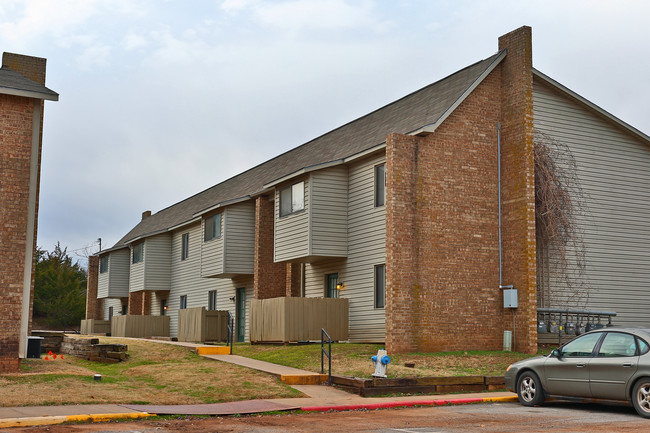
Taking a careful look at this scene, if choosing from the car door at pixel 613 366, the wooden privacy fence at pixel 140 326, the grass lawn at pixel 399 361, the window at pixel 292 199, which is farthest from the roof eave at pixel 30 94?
the wooden privacy fence at pixel 140 326

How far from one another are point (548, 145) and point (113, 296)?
3024cm

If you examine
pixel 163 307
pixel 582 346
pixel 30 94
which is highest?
pixel 30 94

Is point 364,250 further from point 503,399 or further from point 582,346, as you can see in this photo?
point 582,346

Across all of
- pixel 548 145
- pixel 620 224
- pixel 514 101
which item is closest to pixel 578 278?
pixel 620 224

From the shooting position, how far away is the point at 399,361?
19.2m

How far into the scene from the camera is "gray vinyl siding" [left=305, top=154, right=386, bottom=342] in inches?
923

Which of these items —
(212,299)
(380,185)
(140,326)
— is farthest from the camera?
(140,326)

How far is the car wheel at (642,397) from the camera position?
12.2 m

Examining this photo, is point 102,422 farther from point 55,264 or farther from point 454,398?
point 55,264

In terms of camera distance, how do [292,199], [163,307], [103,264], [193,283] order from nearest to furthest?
[292,199], [193,283], [163,307], [103,264]

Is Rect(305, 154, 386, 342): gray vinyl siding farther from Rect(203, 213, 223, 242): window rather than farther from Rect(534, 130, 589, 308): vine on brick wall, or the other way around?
Rect(203, 213, 223, 242): window

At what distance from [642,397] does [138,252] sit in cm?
3407

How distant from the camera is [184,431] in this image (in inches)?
424

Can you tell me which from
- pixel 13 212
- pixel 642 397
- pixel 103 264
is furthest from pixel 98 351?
pixel 103 264
